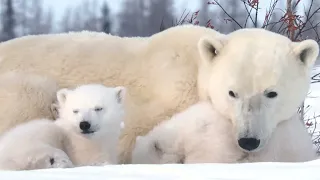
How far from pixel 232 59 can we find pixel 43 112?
4.47 feet

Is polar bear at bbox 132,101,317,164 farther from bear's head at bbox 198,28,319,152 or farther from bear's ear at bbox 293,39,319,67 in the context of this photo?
bear's ear at bbox 293,39,319,67

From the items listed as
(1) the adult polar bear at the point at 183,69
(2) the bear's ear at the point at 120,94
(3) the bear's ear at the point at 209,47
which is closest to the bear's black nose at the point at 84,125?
(2) the bear's ear at the point at 120,94

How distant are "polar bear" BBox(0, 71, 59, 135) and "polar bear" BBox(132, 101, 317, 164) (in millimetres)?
844

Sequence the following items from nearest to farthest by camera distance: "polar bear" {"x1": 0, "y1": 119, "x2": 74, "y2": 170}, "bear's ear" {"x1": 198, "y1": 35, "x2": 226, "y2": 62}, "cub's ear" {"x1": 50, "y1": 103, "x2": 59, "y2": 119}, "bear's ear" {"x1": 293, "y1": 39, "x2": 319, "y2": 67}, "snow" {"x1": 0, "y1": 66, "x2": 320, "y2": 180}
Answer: "snow" {"x1": 0, "y1": 66, "x2": 320, "y2": 180} < "polar bear" {"x1": 0, "y1": 119, "x2": 74, "y2": 170} < "bear's ear" {"x1": 293, "y1": 39, "x2": 319, "y2": 67} < "bear's ear" {"x1": 198, "y1": 35, "x2": 226, "y2": 62} < "cub's ear" {"x1": 50, "y1": 103, "x2": 59, "y2": 119}

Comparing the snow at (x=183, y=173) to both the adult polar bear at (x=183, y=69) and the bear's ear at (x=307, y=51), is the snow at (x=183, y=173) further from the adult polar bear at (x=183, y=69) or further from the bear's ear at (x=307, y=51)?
the bear's ear at (x=307, y=51)

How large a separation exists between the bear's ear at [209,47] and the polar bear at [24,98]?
1.11m

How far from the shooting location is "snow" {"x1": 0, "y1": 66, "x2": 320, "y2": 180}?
2.59m

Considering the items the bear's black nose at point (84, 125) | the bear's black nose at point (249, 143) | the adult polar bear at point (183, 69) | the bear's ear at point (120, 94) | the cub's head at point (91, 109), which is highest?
the adult polar bear at point (183, 69)

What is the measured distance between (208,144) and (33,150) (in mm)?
1056

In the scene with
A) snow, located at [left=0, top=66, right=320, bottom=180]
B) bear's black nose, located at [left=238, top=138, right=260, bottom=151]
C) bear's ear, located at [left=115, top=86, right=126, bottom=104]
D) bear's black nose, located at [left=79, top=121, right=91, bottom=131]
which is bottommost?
snow, located at [left=0, top=66, right=320, bottom=180]

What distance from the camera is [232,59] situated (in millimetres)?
4352

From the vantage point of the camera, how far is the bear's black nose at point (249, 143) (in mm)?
3930

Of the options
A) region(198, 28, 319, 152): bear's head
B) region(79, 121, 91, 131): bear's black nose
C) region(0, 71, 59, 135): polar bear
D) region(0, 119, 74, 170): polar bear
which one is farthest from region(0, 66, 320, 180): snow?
region(0, 71, 59, 135): polar bear

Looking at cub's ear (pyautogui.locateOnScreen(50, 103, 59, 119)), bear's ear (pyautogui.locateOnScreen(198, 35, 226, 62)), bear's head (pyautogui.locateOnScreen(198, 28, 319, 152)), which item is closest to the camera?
bear's head (pyautogui.locateOnScreen(198, 28, 319, 152))
